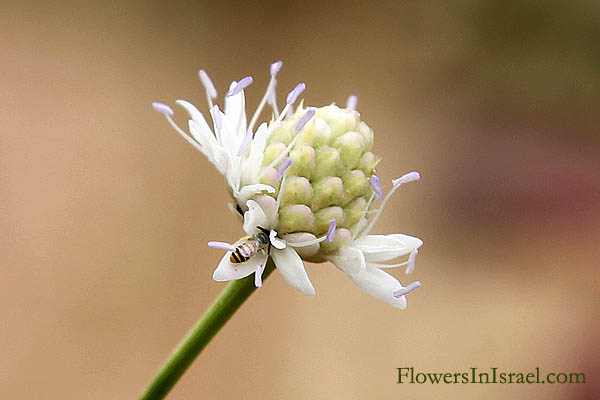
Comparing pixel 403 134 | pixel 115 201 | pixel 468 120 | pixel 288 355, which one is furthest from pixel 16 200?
pixel 468 120

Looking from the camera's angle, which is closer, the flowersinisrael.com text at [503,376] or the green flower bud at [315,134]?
the green flower bud at [315,134]

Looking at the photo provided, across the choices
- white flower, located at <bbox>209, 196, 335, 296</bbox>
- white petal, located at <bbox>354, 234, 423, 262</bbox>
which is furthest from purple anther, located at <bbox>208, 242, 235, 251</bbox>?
white petal, located at <bbox>354, 234, 423, 262</bbox>

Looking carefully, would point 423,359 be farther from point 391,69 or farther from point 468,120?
point 391,69

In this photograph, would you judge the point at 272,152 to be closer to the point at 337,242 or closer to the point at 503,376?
the point at 337,242

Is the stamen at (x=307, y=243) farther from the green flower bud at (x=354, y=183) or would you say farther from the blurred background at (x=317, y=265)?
the blurred background at (x=317, y=265)

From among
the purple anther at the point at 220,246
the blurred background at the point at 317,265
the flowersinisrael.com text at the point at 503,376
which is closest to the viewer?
the purple anther at the point at 220,246

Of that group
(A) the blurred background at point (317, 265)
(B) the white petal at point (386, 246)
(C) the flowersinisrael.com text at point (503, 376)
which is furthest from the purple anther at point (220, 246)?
(A) the blurred background at point (317, 265)

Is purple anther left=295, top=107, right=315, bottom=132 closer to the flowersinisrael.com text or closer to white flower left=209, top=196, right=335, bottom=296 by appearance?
white flower left=209, top=196, right=335, bottom=296
